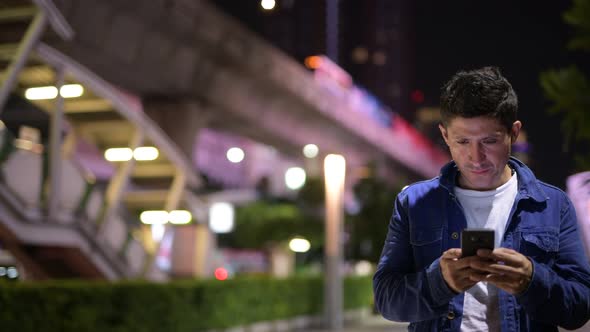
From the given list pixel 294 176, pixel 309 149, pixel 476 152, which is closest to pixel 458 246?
Answer: pixel 476 152

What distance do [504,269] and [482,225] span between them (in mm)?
396

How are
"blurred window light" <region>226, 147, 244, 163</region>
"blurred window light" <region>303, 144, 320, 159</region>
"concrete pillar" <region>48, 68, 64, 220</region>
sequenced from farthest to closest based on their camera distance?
1. "blurred window light" <region>226, 147, 244, 163</region>
2. "blurred window light" <region>303, 144, 320, 159</region>
3. "concrete pillar" <region>48, 68, 64, 220</region>

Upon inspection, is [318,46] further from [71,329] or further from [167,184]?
[71,329]

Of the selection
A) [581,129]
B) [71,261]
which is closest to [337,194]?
[71,261]

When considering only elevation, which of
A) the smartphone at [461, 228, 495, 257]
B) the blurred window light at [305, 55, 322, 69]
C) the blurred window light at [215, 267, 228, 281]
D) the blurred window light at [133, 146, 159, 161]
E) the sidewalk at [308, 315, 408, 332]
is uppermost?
the blurred window light at [305, 55, 322, 69]

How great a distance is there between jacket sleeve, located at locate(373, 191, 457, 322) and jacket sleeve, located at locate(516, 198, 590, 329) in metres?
0.27

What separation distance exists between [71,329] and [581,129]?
9051 mm

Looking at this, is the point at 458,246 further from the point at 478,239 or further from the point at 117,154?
the point at 117,154

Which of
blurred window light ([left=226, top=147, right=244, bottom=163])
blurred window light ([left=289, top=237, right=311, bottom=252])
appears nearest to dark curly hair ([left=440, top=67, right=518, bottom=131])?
blurred window light ([left=289, top=237, right=311, bottom=252])

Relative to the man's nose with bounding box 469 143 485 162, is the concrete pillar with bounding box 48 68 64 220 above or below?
above

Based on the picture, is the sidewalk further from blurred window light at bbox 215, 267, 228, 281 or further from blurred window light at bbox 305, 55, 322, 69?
blurred window light at bbox 305, 55, 322, 69

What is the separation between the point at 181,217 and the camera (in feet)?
77.4

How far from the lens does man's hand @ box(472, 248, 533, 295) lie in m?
2.58

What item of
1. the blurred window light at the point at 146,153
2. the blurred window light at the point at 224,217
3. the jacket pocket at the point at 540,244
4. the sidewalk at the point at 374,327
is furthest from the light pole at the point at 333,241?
the blurred window light at the point at 224,217
